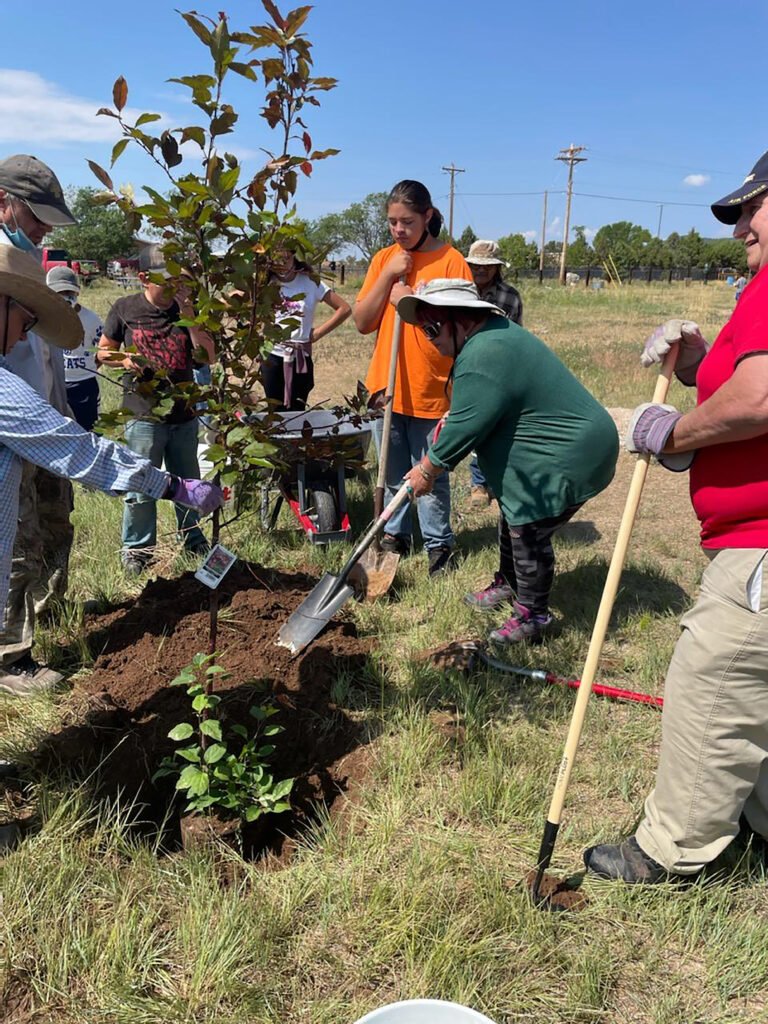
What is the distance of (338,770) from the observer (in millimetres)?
2783

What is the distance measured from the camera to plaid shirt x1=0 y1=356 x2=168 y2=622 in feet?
6.68

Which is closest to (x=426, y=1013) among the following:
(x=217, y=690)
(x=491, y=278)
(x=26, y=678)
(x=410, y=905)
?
(x=410, y=905)

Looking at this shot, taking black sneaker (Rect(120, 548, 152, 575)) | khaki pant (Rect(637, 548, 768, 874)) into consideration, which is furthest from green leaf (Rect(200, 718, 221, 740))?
black sneaker (Rect(120, 548, 152, 575))

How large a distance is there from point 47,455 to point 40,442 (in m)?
0.04

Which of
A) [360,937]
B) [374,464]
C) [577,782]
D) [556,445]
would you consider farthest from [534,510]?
[374,464]

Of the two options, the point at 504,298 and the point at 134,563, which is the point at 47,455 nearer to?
the point at 134,563

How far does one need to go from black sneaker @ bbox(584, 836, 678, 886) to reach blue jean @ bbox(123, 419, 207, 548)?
9.10ft

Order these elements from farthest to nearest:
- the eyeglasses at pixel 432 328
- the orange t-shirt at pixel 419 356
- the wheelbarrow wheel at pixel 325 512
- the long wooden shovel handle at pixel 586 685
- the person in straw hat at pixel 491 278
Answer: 1. the person in straw hat at pixel 491 278
2. the wheelbarrow wheel at pixel 325 512
3. the orange t-shirt at pixel 419 356
4. the eyeglasses at pixel 432 328
5. the long wooden shovel handle at pixel 586 685

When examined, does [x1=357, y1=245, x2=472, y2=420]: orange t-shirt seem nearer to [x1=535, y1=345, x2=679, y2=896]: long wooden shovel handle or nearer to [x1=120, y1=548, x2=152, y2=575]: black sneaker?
[x1=120, y1=548, x2=152, y2=575]: black sneaker

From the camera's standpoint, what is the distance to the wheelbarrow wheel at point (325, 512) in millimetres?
4699

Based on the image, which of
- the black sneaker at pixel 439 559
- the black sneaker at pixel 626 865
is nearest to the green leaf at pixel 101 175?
the black sneaker at pixel 626 865

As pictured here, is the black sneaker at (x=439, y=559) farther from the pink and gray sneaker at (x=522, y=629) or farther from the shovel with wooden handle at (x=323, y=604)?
the shovel with wooden handle at (x=323, y=604)

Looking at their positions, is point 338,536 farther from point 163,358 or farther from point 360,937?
point 360,937

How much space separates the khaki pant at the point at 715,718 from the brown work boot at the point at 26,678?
2625 millimetres
